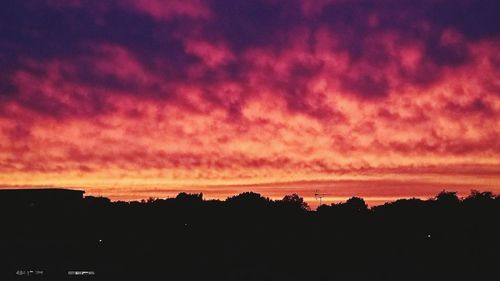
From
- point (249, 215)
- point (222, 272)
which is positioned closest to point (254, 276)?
point (222, 272)

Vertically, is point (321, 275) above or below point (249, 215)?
below

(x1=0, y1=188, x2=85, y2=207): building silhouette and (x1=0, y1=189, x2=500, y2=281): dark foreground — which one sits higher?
(x1=0, y1=188, x2=85, y2=207): building silhouette

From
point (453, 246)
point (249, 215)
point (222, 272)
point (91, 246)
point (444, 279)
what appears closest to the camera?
point (444, 279)

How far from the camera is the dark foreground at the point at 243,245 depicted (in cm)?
8725

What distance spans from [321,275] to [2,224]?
4628 cm

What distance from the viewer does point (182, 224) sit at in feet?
486

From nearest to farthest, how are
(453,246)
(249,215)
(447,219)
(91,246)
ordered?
(91,246) < (453,246) < (447,219) < (249,215)

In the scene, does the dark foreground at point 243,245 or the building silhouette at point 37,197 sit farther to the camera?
the building silhouette at point 37,197

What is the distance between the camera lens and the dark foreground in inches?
3435

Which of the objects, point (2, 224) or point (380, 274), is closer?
point (380, 274)

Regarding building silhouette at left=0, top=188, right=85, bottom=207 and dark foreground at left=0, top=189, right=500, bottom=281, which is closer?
dark foreground at left=0, top=189, right=500, bottom=281

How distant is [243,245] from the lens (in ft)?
356

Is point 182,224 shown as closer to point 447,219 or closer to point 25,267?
point 447,219

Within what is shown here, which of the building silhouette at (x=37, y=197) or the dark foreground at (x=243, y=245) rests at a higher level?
the building silhouette at (x=37, y=197)
